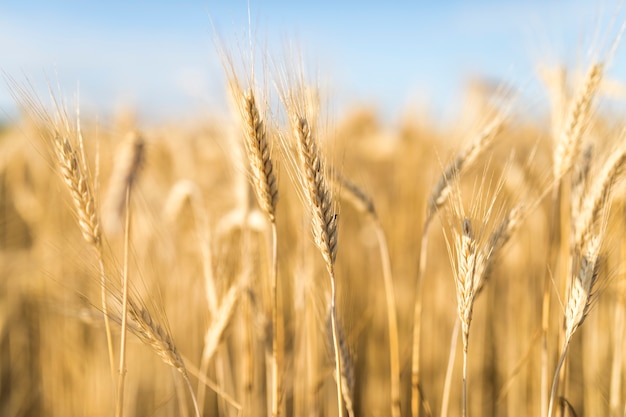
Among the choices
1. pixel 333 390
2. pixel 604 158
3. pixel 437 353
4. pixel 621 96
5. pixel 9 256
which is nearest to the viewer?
pixel 604 158

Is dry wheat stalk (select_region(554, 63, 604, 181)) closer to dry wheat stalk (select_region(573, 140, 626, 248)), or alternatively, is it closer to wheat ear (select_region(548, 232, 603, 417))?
dry wheat stalk (select_region(573, 140, 626, 248))

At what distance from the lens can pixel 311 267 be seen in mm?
1638

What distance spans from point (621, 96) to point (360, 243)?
1.65 meters

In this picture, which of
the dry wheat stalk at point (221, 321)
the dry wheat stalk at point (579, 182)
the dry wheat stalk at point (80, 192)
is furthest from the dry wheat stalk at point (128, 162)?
the dry wheat stalk at point (579, 182)

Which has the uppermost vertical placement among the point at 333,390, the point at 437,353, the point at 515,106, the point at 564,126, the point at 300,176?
the point at 515,106

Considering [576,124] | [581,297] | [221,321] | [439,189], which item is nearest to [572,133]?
[576,124]

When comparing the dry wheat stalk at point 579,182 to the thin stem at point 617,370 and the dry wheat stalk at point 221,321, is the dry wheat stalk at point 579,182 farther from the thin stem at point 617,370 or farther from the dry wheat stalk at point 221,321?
the dry wheat stalk at point 221,321

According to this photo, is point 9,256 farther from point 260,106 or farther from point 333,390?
point 260,106

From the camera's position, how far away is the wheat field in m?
1.00

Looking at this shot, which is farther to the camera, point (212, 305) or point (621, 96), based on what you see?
point (621, 96)

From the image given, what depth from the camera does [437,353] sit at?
251 centimetres

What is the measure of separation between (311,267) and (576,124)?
93 centimetres

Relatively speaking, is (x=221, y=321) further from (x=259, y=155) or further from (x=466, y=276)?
(x=466, y=276)

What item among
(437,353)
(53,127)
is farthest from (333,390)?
(53,127)
